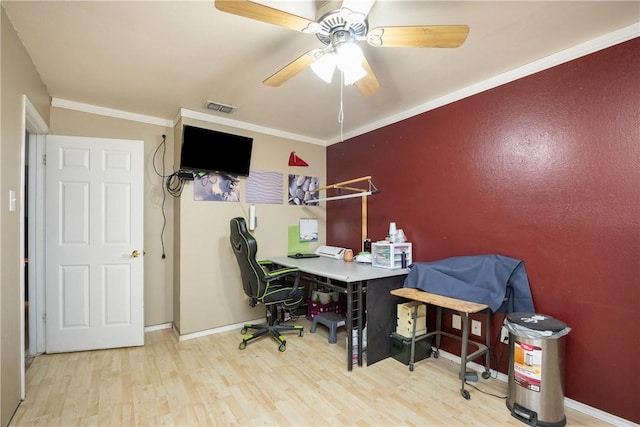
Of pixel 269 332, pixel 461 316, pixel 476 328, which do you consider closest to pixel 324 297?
pixel 269 332

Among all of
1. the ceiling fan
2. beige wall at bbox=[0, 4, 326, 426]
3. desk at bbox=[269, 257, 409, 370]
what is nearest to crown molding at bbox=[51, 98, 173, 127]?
beige wall at bbox=[0, 4, 326, 426]

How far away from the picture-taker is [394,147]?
3242mm

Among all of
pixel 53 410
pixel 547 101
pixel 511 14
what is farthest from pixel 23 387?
pixel 547 101

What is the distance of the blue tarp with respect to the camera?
2205mm

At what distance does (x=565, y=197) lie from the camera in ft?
6.73

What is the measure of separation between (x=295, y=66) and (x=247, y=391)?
7.26 ft

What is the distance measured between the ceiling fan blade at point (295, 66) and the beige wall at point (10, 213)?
1486 millimetres

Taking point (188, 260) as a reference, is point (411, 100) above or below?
above

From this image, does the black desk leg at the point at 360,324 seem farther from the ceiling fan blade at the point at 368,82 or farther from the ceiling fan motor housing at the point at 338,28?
the ceiling fan motor housing at the point at 338,28

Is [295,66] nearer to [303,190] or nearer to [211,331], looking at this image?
[303,190]

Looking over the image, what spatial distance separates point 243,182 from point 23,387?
7.88ft

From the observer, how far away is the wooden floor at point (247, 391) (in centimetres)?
188

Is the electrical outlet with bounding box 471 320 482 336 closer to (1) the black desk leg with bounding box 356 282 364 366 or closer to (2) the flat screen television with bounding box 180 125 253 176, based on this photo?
(1) the black desk leg with bounding box 356 282 364 366

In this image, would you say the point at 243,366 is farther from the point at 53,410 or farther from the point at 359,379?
the point at 53,410
